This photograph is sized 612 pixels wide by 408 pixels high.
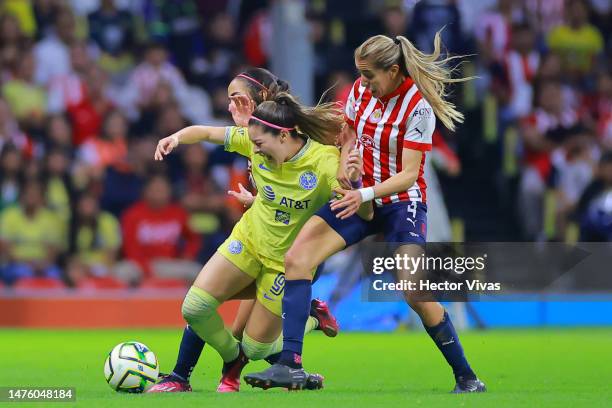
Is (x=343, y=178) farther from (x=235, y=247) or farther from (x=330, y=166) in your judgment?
(x=235, y=247)

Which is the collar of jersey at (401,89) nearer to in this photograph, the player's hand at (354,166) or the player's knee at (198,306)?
the player's hand at (354,166)

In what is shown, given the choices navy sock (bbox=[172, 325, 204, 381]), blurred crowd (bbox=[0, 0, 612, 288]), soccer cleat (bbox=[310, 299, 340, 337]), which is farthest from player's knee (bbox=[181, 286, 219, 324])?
blurred crowd (bbox=[0, 0, 612, 288])

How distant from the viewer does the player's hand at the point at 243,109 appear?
7.93m

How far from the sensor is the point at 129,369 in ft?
24.3

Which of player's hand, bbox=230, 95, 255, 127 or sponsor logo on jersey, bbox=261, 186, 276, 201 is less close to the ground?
player's hand, bbox=230, 95, 255, 127

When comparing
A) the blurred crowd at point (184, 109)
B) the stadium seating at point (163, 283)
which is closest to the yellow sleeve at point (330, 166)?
the blurred crowd at point (184, 109)

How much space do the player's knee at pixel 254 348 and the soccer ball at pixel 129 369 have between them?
55 centimetres

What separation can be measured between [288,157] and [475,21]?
35.6 ft

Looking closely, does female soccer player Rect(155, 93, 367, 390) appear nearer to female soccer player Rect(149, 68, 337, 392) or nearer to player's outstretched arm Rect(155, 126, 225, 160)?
player's outstretched arm Rect(155, 126, 225, 160)

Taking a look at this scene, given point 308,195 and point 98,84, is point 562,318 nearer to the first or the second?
point 98,84

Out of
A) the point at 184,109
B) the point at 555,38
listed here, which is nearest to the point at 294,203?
the point at 184,109

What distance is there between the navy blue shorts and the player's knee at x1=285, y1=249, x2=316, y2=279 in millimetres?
228

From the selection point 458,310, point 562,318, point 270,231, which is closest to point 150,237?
point 458,310

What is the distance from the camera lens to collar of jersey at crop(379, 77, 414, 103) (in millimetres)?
7391
